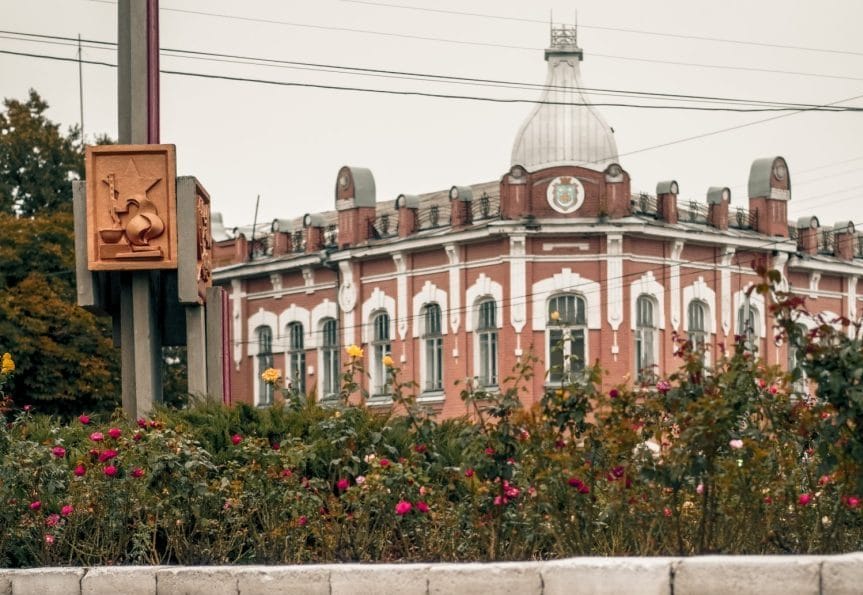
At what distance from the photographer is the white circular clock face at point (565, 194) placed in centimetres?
5188

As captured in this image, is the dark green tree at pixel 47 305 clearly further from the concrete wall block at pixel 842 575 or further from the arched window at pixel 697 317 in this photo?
the concrete wall block at pixel 842 575

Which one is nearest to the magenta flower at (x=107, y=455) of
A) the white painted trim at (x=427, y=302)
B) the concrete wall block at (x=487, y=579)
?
the concrete wall block at (x=487, y=579)

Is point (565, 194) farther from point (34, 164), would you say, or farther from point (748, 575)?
point (748, 575)

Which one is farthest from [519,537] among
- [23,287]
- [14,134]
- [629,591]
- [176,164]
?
[14,134]

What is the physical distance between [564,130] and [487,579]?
4782 cm

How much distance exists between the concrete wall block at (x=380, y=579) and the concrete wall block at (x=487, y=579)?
2.9 inches

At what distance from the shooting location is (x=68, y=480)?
12016 millimetres

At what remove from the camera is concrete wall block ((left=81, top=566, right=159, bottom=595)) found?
10.6 m

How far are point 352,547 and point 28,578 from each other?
1933 mm

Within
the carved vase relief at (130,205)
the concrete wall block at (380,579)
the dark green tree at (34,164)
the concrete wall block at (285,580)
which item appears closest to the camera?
the concrete wall block at (380,579)

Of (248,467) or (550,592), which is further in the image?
(248,467)

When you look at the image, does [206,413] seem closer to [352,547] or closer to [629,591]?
[352,547]

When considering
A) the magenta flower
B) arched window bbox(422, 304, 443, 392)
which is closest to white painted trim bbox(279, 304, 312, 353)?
arched window bbox(422, 304, 443, 392)

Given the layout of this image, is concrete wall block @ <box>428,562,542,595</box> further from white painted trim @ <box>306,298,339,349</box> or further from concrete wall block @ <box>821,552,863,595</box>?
white painted trim @ <box>306,298,339,349</box>
